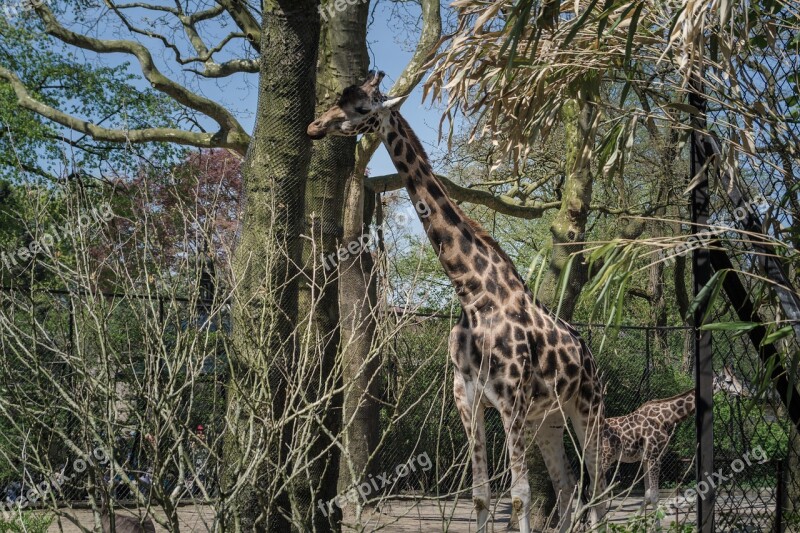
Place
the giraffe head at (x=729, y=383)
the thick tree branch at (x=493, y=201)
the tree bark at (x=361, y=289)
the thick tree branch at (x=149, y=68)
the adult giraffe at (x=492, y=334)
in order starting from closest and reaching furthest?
the adult giraffe at (x=492, y=334)
the giraffe head at (x=729, y=383)
the tree bark at (x=361, y=289)
the thick tree branch at (x=149, y=68)
the thick tree branch at (x=493, y=201)

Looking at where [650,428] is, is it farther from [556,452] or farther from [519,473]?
[519,473]

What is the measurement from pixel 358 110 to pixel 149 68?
6.62 metres

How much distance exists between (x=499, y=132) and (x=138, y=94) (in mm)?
15497

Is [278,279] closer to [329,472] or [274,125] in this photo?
[274,125]

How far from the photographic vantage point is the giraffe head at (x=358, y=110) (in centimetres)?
541

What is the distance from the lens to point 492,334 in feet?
16.9

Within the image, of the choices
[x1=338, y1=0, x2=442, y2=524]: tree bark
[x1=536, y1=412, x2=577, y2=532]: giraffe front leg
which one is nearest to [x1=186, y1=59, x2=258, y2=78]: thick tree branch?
[x1=338, y1=0, x2=442, y2=524]: tree bark

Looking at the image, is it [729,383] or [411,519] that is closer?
[729,383]

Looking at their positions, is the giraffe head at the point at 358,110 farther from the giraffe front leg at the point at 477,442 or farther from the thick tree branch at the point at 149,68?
the thick tree branch at the point at 149,68

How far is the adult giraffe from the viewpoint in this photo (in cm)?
508

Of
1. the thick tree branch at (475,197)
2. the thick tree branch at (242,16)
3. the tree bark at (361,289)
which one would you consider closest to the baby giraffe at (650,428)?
the tree bark at (361,289)

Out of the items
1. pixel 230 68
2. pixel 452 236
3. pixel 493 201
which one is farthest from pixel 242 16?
pixel 452 236

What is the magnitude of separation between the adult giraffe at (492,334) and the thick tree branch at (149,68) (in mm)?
5642

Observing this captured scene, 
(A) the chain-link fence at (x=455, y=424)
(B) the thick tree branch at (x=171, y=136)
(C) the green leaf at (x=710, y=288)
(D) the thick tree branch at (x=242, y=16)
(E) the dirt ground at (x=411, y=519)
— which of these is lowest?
(E) the dirt ground at (x=411, y=519)
